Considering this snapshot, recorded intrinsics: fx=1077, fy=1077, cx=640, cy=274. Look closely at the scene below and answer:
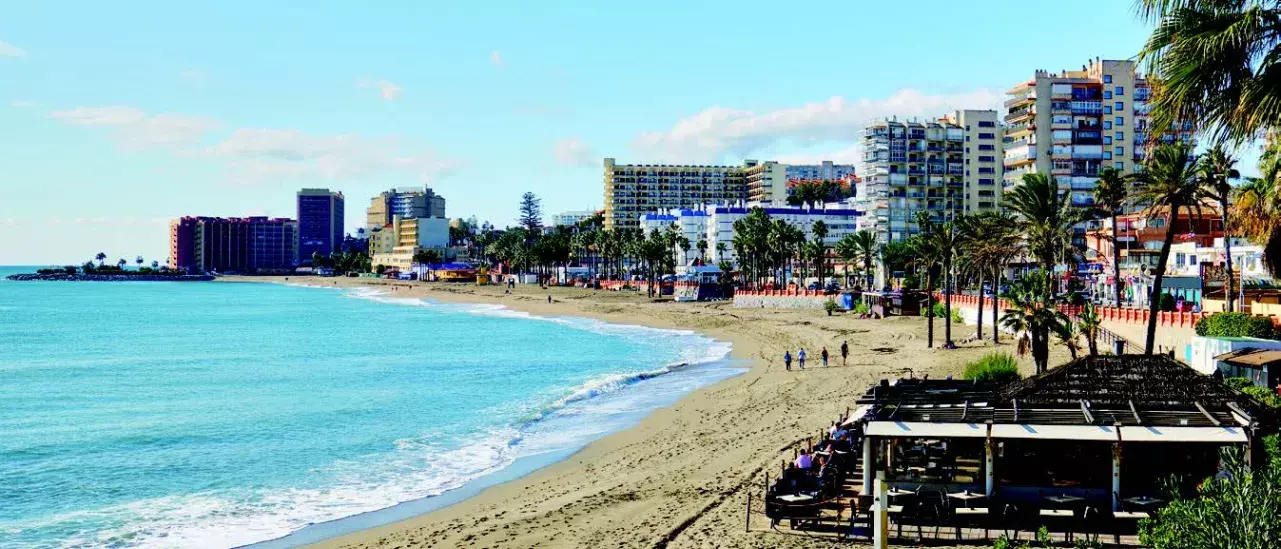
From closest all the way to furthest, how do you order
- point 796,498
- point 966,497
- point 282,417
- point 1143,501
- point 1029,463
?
point 1143,501 < point 966,497 < point 1029,463 < point 796,498 < point 282,417

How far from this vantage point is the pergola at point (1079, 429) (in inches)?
682

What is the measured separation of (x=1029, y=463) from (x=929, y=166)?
120m

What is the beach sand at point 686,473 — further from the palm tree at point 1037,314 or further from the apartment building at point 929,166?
the apartment building at point 929,166

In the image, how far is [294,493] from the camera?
27.0m

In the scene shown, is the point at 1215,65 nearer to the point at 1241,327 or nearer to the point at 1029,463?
the point at 1029,463

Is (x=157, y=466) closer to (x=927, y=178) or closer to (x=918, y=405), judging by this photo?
(x=918, y=405)

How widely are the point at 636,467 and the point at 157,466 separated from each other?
1422 cm

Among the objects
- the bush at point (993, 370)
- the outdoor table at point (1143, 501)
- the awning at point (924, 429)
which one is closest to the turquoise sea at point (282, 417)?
the bush at point (993, 370)

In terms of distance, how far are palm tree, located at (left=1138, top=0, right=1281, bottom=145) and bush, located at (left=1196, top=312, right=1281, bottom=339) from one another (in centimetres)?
2664

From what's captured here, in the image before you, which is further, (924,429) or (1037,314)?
(1037,314)

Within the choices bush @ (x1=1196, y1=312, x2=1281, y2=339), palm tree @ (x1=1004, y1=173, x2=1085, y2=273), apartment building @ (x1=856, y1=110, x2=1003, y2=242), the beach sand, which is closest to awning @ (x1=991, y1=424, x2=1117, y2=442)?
the beach sand

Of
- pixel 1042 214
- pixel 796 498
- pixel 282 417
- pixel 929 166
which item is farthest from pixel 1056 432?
pixel 929 166

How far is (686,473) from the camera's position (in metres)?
26.4

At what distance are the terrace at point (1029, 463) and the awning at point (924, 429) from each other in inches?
0.8
